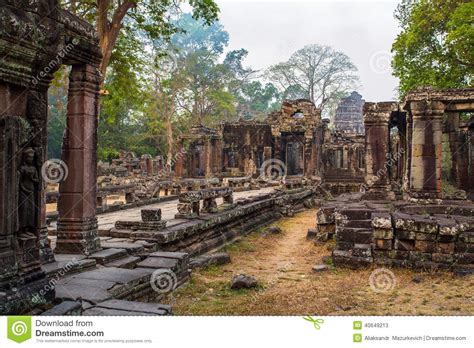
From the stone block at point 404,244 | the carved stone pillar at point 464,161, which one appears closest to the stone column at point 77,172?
the stone block at point 404,244

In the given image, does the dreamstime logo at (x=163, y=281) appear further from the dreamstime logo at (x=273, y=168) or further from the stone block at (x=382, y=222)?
the dreamstime logo at (x=273, y=168)

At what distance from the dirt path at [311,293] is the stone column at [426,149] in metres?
3.19

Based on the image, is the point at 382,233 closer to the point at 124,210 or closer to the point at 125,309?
the point at 125,309

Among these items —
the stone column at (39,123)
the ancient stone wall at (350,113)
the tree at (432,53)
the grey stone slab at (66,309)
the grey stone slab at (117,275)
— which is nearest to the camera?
the grey stone slab at (66,309)

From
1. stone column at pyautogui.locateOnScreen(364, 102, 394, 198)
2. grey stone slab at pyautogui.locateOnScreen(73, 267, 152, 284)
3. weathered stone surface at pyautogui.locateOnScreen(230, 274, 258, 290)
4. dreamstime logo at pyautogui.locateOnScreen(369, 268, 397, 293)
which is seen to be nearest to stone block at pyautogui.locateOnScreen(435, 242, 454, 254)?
dreamstime logo at pyautogui.locateOnScreen(369, 268, 397, 293)

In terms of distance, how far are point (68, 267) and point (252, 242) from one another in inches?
226

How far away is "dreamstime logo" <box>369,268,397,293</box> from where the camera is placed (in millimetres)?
6182

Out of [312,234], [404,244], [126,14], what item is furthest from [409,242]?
[126,14]

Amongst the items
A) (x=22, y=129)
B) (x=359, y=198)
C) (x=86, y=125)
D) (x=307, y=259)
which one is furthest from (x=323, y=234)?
(x=22, y=129)

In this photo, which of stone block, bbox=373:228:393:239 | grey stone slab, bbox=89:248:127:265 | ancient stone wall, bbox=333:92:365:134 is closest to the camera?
grey stone slab, bbox=89:248:127:265

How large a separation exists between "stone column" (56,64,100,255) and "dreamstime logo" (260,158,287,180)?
2244cm

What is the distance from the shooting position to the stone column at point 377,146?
1112 centimetres

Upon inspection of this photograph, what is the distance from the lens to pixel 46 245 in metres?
4.78

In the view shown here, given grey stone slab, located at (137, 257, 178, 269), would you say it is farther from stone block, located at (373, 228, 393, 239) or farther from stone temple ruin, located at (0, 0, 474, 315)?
stone block, located at (373, 228, 393, 239)
